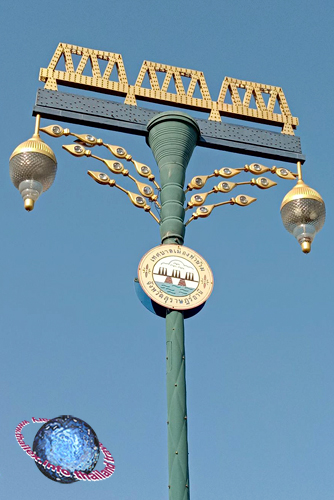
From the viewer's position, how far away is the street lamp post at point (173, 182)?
421 inches

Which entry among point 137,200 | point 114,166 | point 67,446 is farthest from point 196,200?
point 67,446

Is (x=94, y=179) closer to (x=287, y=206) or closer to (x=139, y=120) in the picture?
(x=139, y=120)

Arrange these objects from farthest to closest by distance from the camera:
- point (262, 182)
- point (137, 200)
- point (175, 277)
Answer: point (262, 182)
point (137, 200)
point (175, 277)

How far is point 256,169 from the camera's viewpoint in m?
13.0

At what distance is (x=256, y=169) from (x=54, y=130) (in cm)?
275

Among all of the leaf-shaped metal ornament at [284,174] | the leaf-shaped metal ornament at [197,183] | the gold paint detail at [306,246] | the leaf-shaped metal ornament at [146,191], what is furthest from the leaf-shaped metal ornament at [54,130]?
the gold paint detail at [306,246]

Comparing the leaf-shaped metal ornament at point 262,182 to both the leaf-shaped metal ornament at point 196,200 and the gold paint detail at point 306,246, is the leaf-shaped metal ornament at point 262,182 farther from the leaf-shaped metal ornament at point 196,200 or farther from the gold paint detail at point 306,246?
the gold paint detail at point 306,246

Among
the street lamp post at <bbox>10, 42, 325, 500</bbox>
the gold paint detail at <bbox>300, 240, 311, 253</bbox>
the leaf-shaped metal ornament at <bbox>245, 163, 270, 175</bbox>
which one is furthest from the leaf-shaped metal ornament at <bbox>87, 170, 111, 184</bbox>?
the gold paint detail at <bbox>300, 240, 311, 253</bbox>

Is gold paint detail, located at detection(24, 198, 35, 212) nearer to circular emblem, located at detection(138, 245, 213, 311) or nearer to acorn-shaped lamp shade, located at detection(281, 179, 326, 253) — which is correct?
circular emblem, located at detection(138, 245, 213, 311)

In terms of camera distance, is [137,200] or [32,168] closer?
[32,168]

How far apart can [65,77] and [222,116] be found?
90.3 inches

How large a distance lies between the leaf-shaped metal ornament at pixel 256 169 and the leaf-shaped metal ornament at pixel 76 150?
2209mm

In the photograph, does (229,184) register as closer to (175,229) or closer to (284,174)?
(284,174)

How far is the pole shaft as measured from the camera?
31.7ft
